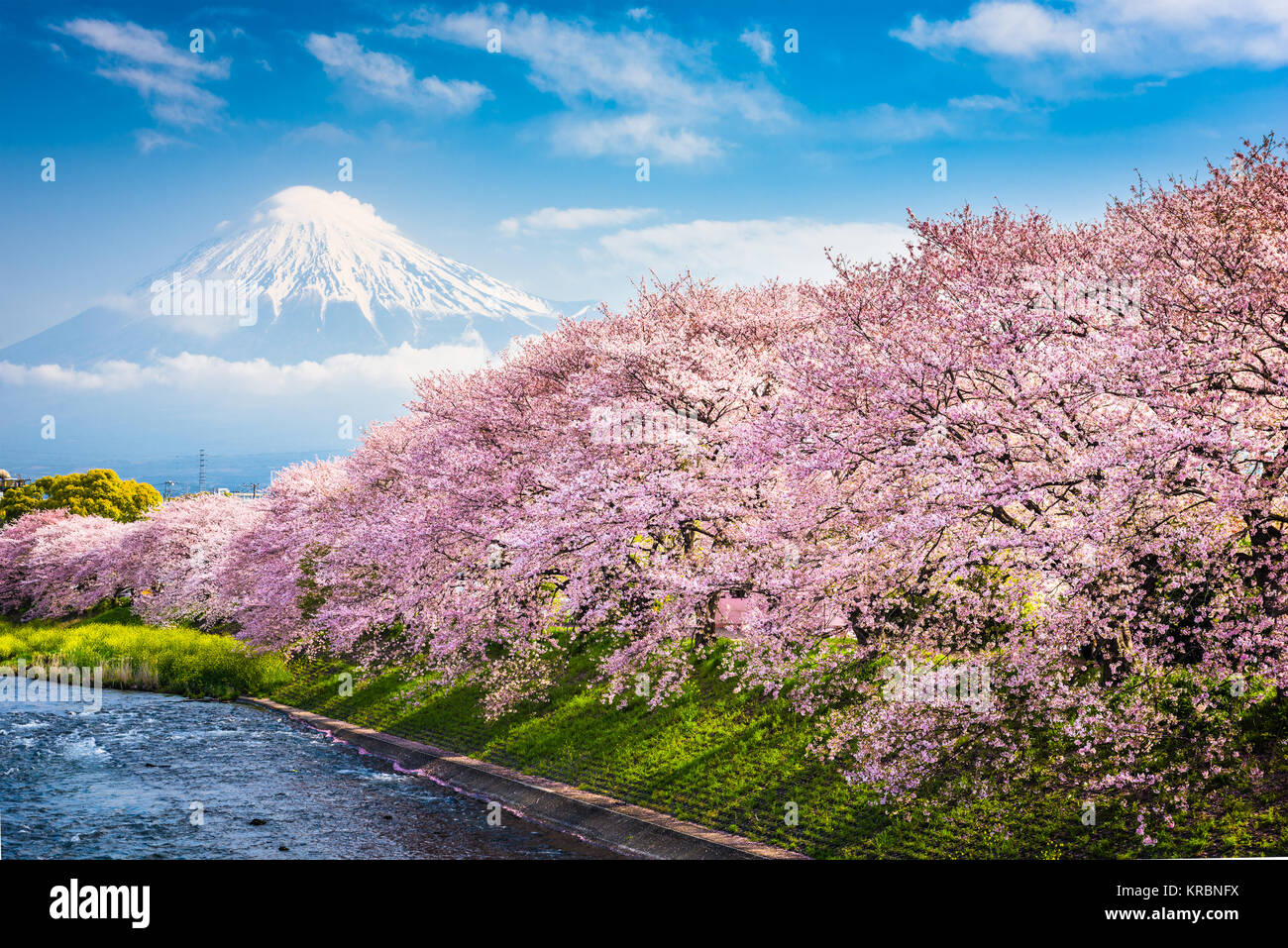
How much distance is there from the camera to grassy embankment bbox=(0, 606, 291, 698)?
3822cm

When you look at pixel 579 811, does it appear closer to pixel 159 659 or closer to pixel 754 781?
pixel 754 781

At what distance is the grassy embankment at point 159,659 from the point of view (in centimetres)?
3822

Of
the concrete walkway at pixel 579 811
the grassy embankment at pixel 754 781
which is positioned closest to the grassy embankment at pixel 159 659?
the grassy embankment at pixel 754 781

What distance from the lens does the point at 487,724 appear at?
25.1 meters

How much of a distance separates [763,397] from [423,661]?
1584 centimetres

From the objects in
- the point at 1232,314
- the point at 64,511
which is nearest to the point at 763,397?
the point at 1232,314

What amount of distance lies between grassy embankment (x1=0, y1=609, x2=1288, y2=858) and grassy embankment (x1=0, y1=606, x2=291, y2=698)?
324 cm

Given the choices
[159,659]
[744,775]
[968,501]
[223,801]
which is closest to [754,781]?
[744,775]

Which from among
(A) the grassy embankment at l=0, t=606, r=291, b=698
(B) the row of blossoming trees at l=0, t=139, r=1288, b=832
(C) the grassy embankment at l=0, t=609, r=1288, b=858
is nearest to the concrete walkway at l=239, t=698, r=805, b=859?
(C) the grassy embankment at l=0, t=609, r=1288, b=858

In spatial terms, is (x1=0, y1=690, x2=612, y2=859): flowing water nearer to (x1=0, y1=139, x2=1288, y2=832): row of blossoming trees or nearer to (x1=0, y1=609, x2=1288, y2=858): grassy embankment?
(x1=0, y1=609, x2=1288, y2=858): grassy embankment

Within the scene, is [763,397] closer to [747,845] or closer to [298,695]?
[747,845]

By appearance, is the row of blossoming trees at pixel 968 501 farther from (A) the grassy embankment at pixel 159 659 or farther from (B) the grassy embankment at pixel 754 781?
(A) the grassy embankment at pixel 159 659

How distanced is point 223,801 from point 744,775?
11408mm
